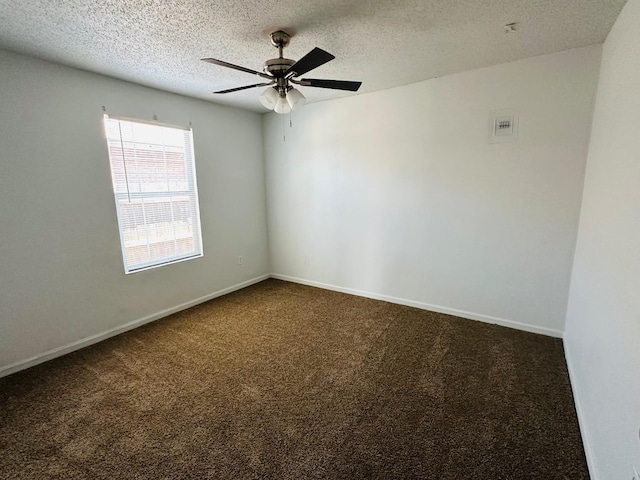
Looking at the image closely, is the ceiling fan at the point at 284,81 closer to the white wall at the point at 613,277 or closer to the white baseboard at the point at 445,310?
the white wall at the point at 613,277

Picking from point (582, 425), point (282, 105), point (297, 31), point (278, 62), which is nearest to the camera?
point (582, 425)

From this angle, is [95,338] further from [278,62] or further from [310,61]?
[310,61]

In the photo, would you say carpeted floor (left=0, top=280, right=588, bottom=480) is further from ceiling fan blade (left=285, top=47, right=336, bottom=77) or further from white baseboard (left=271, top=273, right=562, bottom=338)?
ceiling fan blade (left=285, top=47, right=336, bottom=77)

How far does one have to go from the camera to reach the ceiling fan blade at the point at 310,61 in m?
1.66

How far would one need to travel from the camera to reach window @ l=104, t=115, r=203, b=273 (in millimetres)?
3064

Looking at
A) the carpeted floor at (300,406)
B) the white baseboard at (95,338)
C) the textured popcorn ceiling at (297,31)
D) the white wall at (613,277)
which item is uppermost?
the textured popcorn ceiling at (297,31)

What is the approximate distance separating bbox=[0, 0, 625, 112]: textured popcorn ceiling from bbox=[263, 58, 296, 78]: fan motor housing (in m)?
0.24

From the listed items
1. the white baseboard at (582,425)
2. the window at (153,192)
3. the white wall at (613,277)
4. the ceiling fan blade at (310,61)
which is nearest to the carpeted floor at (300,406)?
the white baseboard at (582,425)

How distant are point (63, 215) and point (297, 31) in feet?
8.35

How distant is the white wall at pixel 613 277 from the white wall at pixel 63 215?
3.82 meters

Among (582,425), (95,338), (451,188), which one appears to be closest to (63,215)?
(95,338)

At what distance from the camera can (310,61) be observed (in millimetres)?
1792

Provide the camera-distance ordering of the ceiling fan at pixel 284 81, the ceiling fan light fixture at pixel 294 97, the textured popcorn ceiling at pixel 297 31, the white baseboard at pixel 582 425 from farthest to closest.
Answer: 1. the ceiling fan light fixture at pixel 294 97
2. the ceiling fan at pixel 284 81
3. the textured popcorn ceiling at pixel 297 31
4. the white baseboard at pixel 582 425

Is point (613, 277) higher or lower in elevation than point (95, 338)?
higher
